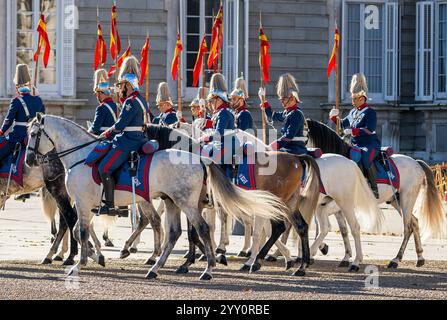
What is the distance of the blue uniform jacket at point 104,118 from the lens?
698 inches

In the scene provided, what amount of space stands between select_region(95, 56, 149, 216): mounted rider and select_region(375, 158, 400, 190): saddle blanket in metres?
3.76

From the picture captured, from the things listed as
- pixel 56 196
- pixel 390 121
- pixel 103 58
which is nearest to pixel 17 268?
pixel 56 196

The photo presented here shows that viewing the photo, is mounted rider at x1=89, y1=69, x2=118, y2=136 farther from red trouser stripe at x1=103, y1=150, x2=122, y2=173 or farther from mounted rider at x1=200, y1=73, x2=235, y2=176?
red trouser stripe at x1=103, y1=150, x2=122, y2=173

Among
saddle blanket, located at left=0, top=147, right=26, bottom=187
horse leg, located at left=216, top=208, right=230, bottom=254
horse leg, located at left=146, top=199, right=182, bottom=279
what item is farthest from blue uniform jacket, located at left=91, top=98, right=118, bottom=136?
horse leg, located at left=146, top=199, right=182, bottom=279

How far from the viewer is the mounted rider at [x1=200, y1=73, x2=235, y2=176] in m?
16.6

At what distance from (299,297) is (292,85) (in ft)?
14.0

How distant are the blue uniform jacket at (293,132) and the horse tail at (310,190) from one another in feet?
1.69

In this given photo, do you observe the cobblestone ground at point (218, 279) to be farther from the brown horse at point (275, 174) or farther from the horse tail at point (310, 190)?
the horse tail at point (310, 190)

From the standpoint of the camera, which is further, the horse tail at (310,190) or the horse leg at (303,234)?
the horse tail at (310,190)

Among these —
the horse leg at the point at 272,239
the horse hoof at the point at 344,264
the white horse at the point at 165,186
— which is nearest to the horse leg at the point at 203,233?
the white horse at the point at 165,186

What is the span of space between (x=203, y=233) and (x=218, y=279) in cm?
53

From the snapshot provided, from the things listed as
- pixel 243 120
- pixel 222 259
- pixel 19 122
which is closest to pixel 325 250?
pixel 222 259

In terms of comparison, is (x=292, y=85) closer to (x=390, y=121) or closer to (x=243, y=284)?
(x=243, y=284)

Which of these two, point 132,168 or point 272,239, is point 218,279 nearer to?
point 272,239
